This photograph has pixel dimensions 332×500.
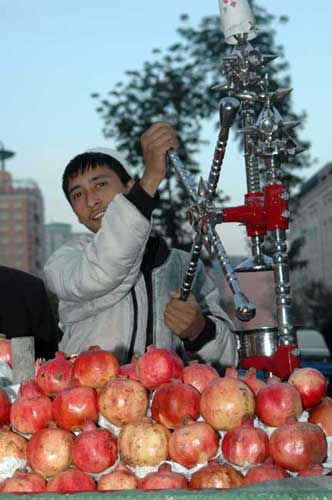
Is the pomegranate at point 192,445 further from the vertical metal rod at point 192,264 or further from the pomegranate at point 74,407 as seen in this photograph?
the vertical metal rod at point 192,264

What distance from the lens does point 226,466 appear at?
221 centimetres

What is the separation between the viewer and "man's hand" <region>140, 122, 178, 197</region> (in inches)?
123

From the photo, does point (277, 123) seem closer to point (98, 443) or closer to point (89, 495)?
point (98, 443)

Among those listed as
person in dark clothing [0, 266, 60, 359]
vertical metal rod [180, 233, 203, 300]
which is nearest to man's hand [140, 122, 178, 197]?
vertical metal rod [180, 233, 203, 300]

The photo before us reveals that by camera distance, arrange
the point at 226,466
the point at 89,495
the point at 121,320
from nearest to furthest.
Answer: the point at 89,495
the point at 226,466
the point at 121,320

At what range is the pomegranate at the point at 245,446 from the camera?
2230 millimetres

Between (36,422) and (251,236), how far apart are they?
109 cm

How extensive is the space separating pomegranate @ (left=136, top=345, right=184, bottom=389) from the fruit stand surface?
72 cm

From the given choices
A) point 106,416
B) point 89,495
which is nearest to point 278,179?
point 106,416

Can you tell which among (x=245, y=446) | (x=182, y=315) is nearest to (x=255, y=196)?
(x=182, y=315)

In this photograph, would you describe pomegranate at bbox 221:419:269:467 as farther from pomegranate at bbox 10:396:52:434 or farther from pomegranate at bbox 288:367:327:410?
pomegranate at bbox 10:396:52:434

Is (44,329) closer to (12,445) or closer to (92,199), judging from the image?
(92,199)

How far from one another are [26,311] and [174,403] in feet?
8.42

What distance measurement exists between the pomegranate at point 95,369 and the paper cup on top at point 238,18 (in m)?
1.27
